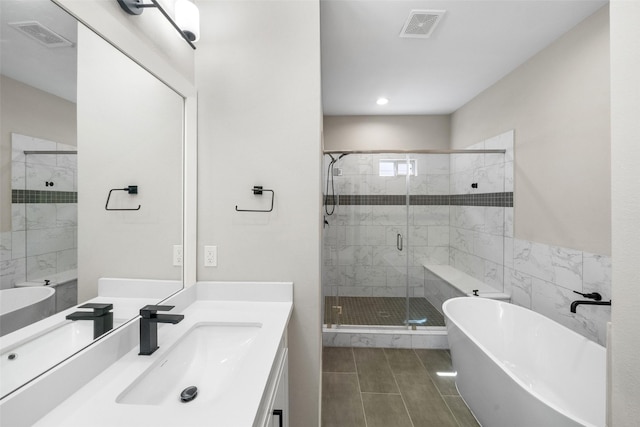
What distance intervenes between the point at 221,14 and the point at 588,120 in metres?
2.55

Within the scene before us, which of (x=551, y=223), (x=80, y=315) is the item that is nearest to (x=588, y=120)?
(x=551, y=223)

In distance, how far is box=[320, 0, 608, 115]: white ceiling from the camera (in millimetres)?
1854

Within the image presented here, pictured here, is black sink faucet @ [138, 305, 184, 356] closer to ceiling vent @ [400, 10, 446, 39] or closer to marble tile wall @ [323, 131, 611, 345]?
A: marble tile wall @ [323, 131, 611, 345]

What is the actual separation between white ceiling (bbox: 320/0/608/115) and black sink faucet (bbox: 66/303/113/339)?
2.15 metres

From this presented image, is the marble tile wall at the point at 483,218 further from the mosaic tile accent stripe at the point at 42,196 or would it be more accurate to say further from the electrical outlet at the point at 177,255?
the mosaic tile accent stripe at the point at 42,196

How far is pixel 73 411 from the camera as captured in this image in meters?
0.73

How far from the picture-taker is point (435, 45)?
90.5 inches

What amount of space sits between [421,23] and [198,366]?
2590mm

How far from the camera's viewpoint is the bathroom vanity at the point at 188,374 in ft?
2.29

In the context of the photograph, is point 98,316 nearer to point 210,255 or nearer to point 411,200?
point 210,255

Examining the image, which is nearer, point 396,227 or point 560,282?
point 560,282

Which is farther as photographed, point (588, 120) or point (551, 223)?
point (551, 223)

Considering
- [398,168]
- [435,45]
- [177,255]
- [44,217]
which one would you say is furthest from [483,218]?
[44,217]

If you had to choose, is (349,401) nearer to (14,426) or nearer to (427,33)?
(14,426)
